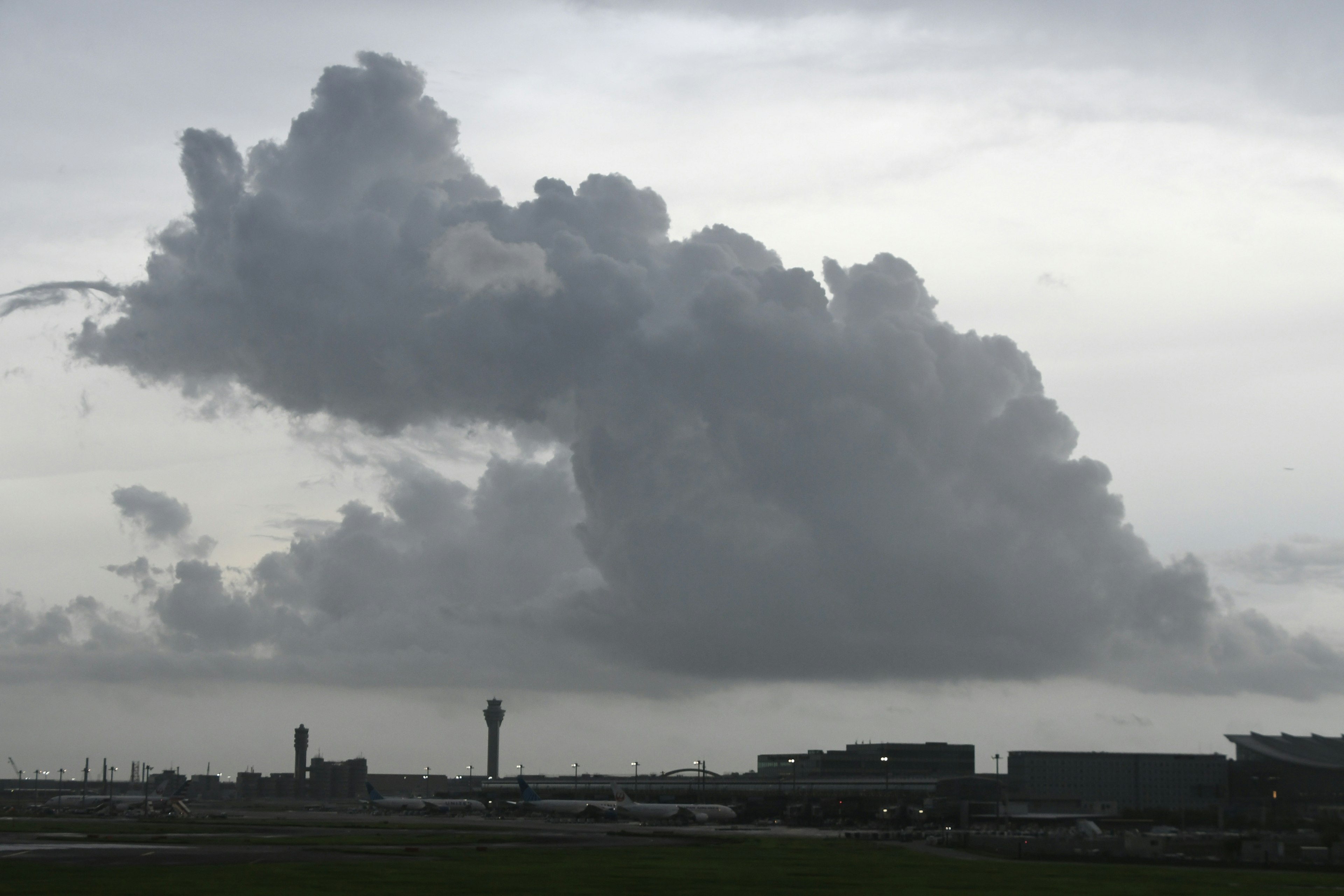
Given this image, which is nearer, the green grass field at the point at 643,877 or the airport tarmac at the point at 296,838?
the green grass field at the point at 643,877

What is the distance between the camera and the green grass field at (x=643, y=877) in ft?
231

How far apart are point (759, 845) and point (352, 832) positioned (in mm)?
50696

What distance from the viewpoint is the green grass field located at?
70375 millimetres

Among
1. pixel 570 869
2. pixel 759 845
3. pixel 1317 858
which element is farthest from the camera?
pixel 759 845

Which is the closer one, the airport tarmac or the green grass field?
the green grass field

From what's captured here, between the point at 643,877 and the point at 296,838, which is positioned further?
the point at 296,838

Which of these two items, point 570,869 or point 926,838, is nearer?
point 570,869

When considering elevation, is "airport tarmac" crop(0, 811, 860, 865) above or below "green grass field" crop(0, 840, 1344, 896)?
below

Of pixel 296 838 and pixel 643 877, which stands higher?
pixel 643 877

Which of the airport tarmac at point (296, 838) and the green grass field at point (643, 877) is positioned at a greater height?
the green grass field at point (643, 877)

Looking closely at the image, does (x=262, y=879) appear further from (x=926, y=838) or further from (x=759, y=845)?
(x=926, y=838)

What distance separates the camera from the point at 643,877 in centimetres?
8194

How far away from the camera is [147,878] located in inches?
2884

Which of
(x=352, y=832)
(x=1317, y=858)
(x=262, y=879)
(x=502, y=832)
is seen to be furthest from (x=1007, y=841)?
(x=262, y=879)
